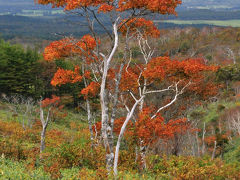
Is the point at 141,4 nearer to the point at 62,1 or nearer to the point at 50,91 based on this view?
the point at 62,1

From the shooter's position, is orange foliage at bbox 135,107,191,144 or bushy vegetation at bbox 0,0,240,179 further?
orange foliage at bbox 135,107,191,144

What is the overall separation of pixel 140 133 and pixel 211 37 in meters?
130

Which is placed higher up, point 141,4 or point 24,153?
point 141,4

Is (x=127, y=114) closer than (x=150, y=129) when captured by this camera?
Yes

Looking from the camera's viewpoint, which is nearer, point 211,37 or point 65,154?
point 65,154

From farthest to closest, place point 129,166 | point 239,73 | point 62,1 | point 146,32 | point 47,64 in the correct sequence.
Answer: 1. point 239,73
2. point 47,64
3. point 146,32
4. point 129,166
5. point 62,1

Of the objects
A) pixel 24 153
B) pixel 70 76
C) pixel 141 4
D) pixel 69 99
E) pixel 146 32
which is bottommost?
pixel 69 99

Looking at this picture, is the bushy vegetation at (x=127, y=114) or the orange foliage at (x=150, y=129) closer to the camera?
the bushy vegetation at (x=127, y=114)

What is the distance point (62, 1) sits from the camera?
1145 centimetres

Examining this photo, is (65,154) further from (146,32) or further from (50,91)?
(50,91)

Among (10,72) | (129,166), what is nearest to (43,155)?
(129,166)

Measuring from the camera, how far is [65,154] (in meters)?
10.6

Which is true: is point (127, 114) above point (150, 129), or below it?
above

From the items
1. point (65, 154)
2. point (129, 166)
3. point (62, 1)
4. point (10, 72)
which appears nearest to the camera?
point (65, 154)
